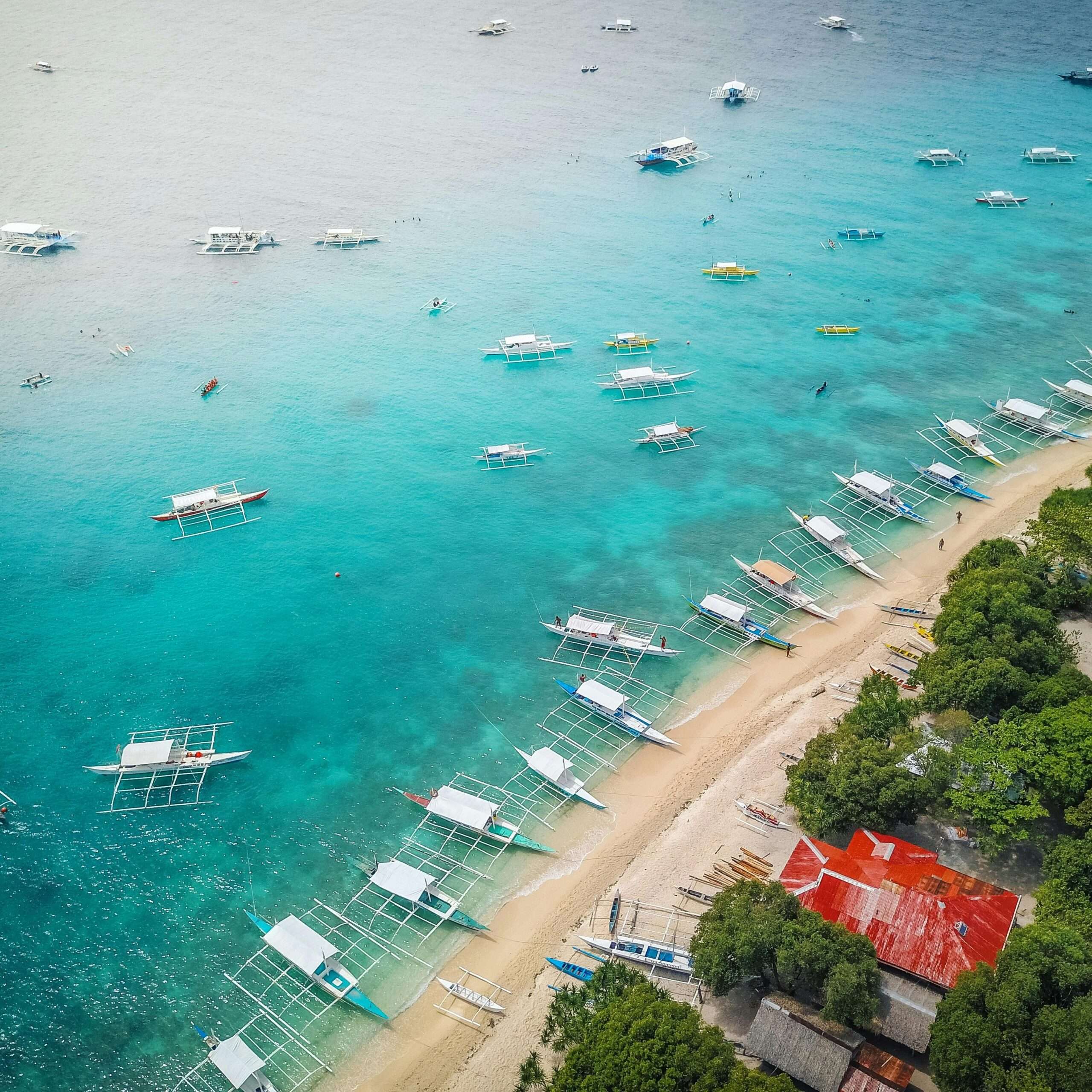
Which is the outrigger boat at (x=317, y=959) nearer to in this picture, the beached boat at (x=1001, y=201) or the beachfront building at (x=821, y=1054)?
the beachfront building at (x=821, y=1054)

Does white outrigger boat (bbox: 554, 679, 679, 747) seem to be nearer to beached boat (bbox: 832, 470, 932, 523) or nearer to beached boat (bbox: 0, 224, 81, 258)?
beached boat (bbox: 832, 470, 932, 523)

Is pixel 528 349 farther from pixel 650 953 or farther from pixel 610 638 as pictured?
pixel 650 953

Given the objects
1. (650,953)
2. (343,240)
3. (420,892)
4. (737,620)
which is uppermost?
(343,240)

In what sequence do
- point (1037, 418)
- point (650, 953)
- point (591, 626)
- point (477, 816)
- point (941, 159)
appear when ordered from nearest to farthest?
point (650, 953) → point (477, 816) → point (591, 626) → point (1037, 418) → point (941, 159)

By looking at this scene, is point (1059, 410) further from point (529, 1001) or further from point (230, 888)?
point (230, 888)

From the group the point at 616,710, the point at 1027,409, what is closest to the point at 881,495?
the point at 1027,409

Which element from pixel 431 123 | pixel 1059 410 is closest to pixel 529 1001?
pixel 1059 410

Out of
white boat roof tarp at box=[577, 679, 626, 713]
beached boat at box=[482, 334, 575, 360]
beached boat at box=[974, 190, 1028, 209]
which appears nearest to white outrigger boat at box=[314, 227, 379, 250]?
beached boat at box=[482, 334, 575, 360]
